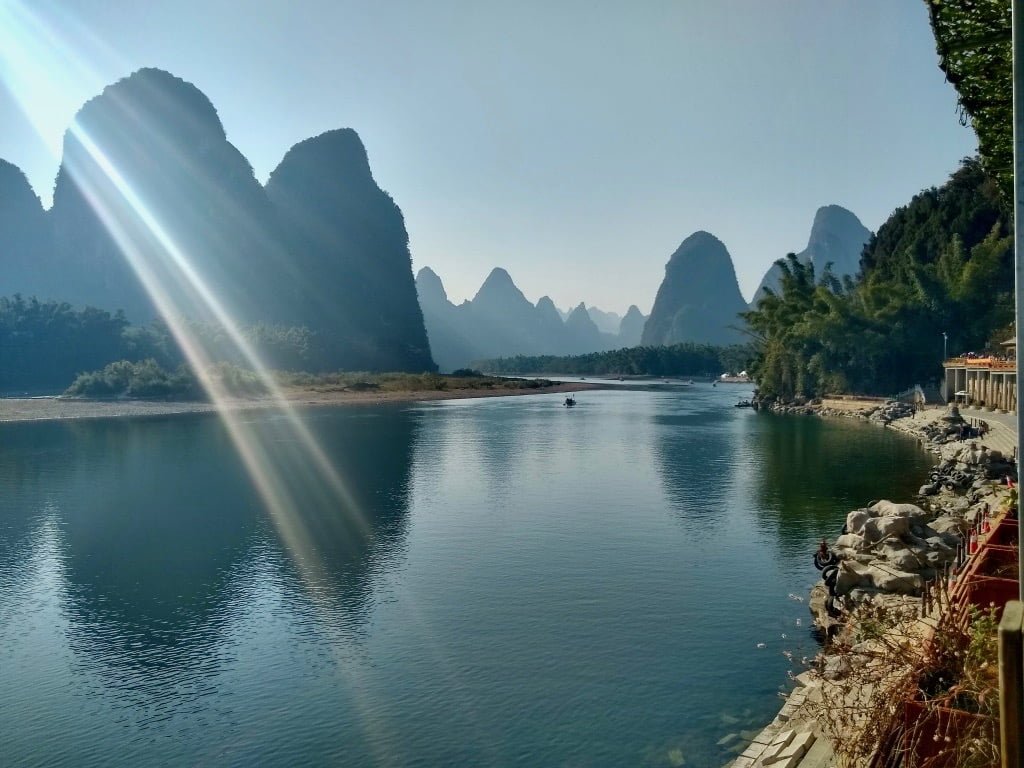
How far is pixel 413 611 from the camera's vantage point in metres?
22.6

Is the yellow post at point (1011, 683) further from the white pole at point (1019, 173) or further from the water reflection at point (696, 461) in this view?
the water reflection at point (696, 461)

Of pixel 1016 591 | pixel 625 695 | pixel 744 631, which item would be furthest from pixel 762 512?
pixel 1016 591

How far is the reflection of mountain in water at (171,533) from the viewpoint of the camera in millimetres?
21062

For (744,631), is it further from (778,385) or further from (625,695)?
(778,385)

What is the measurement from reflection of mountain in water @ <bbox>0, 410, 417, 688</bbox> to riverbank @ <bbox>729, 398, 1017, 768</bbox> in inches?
492

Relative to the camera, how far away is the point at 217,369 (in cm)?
12025

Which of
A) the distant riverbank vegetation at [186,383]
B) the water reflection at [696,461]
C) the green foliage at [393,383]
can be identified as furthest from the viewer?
the green foliage at [393,383]

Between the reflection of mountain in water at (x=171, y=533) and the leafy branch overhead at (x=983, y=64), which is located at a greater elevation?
the leafy branch overhead at (x=983, y=64)

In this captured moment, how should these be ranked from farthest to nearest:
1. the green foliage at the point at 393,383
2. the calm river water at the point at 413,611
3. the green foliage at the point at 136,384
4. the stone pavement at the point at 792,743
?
the green foliage at the point at 393,383
the green foliage at the point at 136,384
the calm river water at the point at 413,611
the stone pavement at the point at 792,743

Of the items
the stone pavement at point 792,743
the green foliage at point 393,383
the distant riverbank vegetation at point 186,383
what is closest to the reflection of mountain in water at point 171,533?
the stone pavement at point 792,743

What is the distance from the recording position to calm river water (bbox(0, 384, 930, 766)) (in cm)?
1559

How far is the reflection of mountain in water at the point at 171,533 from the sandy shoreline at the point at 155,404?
30.3 metres

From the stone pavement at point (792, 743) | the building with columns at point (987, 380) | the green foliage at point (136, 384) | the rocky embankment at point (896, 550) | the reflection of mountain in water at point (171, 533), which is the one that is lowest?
the reflection of mountain in water at point (171, 533)

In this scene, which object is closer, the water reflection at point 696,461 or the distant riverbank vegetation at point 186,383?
the water reflection at point 696,461
